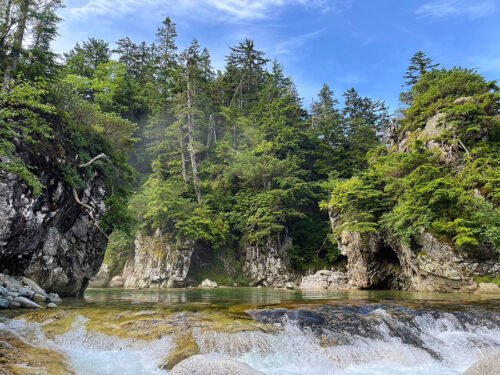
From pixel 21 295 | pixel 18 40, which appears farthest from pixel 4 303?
pixel 18 40

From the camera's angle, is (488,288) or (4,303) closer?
(4,303)

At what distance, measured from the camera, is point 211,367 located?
4414mm

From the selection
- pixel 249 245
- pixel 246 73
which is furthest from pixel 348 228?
pixel 246 73

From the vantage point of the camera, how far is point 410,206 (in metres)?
15.7

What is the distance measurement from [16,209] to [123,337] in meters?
6.39

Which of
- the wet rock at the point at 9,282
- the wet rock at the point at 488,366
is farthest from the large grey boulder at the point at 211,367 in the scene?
the wet rock at the point at 9,282

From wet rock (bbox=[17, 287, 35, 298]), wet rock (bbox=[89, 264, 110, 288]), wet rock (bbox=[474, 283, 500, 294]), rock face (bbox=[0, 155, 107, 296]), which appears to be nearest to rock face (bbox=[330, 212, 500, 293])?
wet rock (bbox=[474, 283, 500, 294])

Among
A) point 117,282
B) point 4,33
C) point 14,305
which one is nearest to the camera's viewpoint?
point 14,305

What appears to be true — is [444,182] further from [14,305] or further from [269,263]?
[14,305]

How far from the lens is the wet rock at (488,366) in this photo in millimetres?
4480

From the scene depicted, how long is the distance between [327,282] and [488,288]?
10.2 m

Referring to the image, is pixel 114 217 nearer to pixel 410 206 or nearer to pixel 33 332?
pixel 33 332

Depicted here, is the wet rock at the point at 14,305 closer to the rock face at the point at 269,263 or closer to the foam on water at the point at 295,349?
the foam on water at the point at 295,349

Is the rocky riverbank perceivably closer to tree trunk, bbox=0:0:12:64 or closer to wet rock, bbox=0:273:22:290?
wet rock, bbox=0:273:22:290
